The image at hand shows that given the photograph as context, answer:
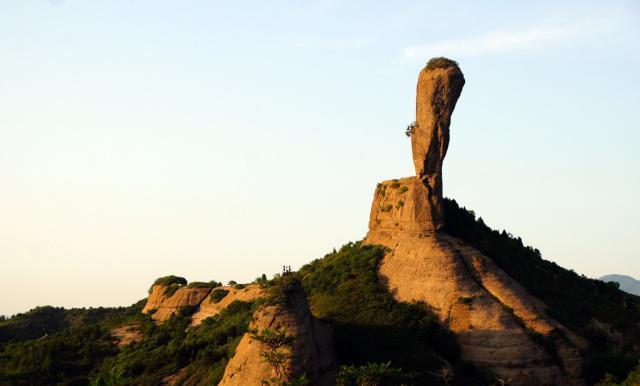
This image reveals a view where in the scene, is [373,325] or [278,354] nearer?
[278,354]

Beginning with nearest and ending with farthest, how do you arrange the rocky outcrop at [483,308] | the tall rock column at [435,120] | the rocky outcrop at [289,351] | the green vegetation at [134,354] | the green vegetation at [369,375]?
the green vegetation at [369,375] < the rocky outcrop at [289,351] < the rocky outcrop at [483,308] < the green vegetation at [134,354] < the tall rock column at [435,120]

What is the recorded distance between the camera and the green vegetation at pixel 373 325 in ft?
173

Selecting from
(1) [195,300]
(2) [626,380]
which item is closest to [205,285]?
(1) [195,300]

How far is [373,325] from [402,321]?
2.41 meters

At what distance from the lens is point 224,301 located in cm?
7162

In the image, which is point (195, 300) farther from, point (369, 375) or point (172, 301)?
point (369, 375)

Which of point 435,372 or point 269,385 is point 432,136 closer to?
point 435,372

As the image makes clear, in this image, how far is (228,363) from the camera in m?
52.3

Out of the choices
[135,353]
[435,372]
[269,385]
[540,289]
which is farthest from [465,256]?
[135,353]

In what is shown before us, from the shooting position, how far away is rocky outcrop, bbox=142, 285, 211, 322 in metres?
75.5

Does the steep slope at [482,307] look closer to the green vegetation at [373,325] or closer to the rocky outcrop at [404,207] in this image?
the rocky outcrop at [404,207]

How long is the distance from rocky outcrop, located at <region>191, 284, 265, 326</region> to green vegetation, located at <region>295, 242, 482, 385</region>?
5.36m

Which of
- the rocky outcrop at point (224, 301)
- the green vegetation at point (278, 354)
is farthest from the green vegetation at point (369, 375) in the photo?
the rocky outcrop at point (224, 301)

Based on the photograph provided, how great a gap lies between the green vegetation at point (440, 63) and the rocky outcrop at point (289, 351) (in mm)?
27291
